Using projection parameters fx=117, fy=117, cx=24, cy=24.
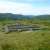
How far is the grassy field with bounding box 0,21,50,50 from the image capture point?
157 centimetres

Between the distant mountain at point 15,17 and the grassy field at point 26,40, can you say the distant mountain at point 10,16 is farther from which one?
the grassy field at point 26,40

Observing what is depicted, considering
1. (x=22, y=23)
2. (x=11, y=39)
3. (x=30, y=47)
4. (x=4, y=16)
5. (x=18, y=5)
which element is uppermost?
(x=18, y=5)

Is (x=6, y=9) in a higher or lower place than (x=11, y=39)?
higher

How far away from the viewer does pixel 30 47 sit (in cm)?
158

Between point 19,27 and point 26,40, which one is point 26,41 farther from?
point 19,27

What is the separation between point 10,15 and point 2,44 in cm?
41

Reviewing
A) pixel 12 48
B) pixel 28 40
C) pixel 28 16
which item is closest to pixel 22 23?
pixel 28 16

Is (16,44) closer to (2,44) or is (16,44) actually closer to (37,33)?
(2,44)

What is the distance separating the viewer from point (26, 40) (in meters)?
1.59

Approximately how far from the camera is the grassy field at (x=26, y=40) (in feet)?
5.16

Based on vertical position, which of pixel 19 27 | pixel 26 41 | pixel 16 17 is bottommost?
pixel 26 41

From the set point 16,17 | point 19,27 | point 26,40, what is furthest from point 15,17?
point 26,40

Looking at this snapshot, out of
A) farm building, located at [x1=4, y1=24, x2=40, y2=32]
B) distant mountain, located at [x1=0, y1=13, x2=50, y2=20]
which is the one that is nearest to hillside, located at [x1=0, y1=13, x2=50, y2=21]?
distant mountain, located at [x1=0, y1=13, x2=50, y2=20]

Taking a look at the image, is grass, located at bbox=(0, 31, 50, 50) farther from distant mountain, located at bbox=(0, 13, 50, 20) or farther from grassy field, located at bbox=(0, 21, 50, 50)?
distant mountain, located at bbox=(0, 13, 50, 20)
